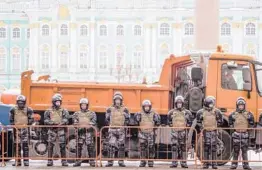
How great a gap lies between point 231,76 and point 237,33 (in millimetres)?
54099

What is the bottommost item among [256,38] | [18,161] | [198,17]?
[18,161]

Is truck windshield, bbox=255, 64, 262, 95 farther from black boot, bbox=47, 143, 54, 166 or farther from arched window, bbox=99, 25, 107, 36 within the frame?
arched window, bbox=99, 25, 107, 36

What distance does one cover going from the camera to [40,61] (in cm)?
6912

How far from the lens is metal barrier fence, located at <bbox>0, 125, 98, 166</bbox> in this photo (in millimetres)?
13461

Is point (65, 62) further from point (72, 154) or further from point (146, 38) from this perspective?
point (72, 154)

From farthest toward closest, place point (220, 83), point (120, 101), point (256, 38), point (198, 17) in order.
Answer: point (256, 38) → point (198, 17) → point (220, 83) → point (120, 101)

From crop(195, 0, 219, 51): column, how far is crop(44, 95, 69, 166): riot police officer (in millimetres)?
9270

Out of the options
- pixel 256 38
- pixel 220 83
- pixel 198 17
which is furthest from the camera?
pixel 256 38

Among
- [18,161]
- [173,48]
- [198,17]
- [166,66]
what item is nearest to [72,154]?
[18,161]

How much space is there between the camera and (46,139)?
46.5 feet

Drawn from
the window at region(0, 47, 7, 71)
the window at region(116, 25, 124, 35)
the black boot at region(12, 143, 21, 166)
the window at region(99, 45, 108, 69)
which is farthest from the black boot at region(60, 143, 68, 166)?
the window at region(0, 47, 7, 71)

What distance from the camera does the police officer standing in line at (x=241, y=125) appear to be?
13258mm

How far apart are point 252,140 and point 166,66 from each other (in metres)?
2.52

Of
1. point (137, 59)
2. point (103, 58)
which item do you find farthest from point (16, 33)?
point (137, 59)
